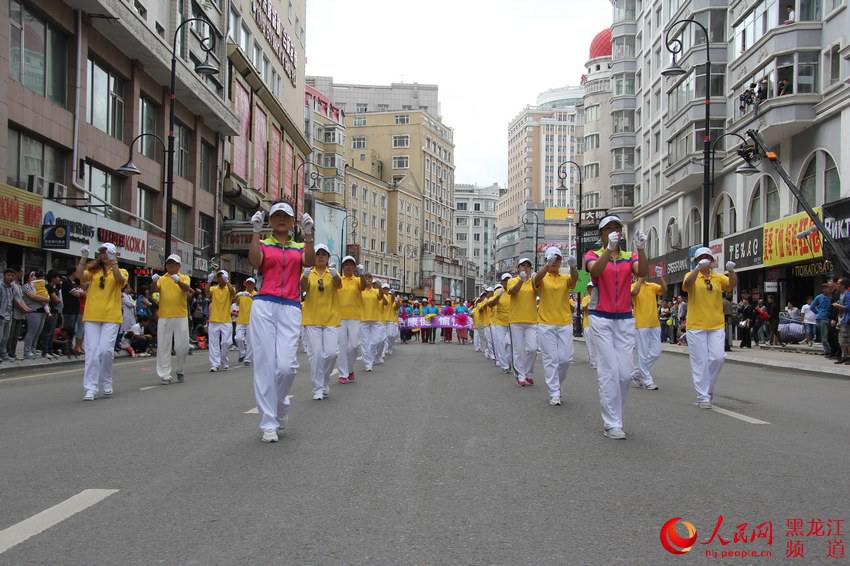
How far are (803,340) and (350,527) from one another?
91.6ft

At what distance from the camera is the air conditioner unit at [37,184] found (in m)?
24.1

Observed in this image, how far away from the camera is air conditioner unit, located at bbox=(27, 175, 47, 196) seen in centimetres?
2412

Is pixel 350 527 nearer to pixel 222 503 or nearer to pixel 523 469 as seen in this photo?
pixel 222 503

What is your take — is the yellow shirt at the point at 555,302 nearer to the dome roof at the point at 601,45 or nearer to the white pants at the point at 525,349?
the white pants at the point at 525,349

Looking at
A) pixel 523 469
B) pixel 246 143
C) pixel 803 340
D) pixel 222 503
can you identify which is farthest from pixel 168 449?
pixel 246 143

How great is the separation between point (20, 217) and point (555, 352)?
17059 mm

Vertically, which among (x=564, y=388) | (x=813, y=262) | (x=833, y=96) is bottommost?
(x=564, y=388)

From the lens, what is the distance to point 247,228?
46750 mm

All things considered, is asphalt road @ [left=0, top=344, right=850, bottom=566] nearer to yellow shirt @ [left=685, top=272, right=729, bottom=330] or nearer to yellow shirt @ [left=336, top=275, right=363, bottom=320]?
yellow shirt @ [left=685, top=272, right=729, bottom=330]

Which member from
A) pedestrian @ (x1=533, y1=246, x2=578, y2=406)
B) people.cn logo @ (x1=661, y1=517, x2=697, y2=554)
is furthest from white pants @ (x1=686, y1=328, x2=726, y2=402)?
people.cn logo @ (x1=661, y1=517, x2=697, y2=554)

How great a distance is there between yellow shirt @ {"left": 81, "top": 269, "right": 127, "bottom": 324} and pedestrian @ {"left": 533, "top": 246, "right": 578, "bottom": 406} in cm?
547

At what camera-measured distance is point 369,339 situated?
1731 centimetres

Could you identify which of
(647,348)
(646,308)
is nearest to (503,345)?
(646,308)

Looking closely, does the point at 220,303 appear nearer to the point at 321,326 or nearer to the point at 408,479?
the point at 321,326
